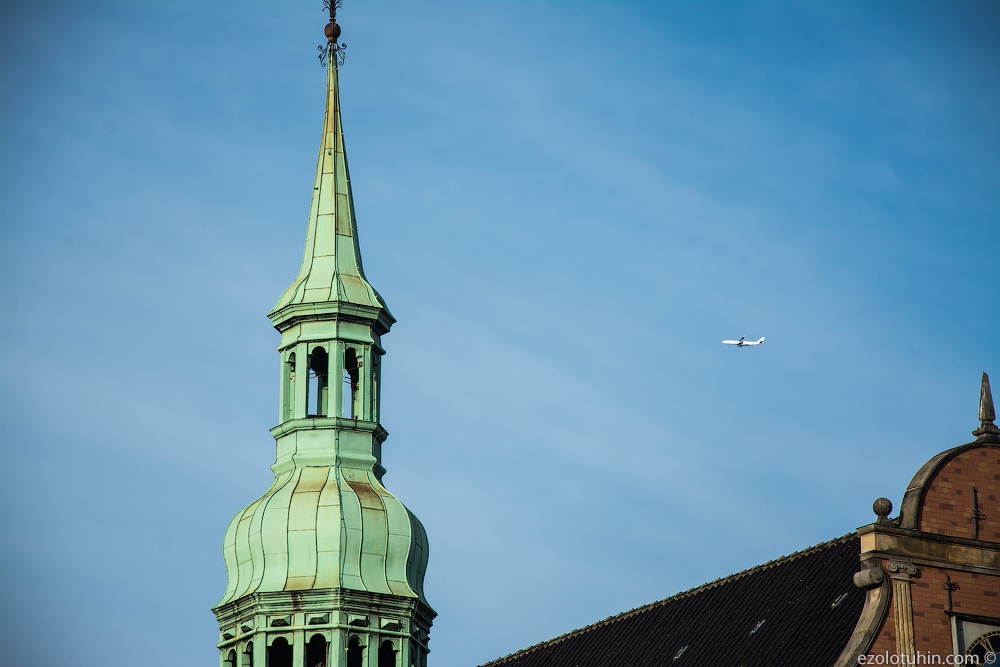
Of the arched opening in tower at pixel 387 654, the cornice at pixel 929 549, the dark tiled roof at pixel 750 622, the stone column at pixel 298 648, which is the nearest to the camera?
the cornice at pixel 929 549

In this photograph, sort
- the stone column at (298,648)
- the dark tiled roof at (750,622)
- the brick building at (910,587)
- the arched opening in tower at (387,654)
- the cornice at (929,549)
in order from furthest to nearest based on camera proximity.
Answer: the arched opening in tower at (387,654), the stone column at (298,648), the dark tiled roof at (750,622), the cornice at (929,549), the brick building at (910,587)

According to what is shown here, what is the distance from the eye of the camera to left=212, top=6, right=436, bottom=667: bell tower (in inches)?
2522

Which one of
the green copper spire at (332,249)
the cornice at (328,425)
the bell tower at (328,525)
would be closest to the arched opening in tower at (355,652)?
the bell tower at (328,525)

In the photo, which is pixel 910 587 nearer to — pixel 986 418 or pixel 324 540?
pixel 986 418

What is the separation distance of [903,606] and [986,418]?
5.58 metres

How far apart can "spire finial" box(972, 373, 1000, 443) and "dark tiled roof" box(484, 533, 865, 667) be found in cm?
462

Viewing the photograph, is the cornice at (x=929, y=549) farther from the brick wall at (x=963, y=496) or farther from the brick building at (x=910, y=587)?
the brick wall at (x=963, y=496)

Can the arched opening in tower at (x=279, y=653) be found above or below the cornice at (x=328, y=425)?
below

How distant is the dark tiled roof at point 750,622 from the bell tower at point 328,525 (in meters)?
5.67

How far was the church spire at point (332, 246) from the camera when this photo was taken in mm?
68500

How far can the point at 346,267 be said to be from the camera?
70062mm

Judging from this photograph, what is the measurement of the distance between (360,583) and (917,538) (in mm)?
17385

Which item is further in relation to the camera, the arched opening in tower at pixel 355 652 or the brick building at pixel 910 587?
the arched opening in tower at pixel 355 652

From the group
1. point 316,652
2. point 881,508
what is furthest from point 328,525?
point 881,508
